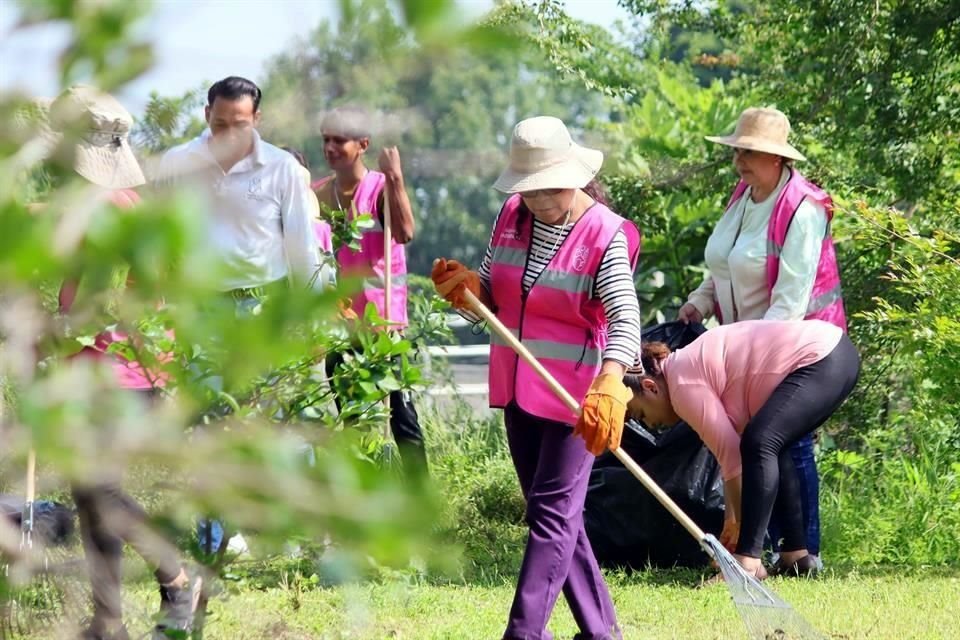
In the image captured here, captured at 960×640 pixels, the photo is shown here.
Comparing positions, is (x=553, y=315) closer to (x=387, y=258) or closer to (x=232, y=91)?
Result: (x=232, y=91)

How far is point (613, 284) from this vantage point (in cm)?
452

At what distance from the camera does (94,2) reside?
46.8 inches

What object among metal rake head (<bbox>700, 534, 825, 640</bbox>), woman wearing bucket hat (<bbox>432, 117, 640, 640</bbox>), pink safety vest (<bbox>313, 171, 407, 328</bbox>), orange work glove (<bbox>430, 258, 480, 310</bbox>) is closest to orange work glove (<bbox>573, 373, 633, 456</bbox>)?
woman wearing bucket hat (<bbox>432, 117, 640, 640</bbox>)

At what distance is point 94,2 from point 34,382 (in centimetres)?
33

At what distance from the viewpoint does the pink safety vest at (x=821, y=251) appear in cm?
620

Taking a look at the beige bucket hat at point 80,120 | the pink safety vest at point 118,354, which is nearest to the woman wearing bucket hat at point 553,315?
the pink safety vest at point 118,354

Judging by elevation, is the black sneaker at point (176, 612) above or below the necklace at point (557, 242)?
below

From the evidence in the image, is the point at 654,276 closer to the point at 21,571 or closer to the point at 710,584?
the point at 710,584

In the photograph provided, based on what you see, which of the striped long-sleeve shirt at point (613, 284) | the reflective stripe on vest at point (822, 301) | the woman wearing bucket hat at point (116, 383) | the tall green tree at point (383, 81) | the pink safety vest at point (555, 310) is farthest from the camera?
the reflective stripe on vest at point (822, 301)

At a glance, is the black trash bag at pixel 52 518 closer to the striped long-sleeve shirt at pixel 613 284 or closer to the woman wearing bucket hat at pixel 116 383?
the woman wearing bucket hat at pixel 116 383

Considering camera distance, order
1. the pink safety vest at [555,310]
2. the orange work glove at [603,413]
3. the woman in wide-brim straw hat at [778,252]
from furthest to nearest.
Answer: the woman in wide-brim straw hat at [778,252], the pink safety vest at [555,310], the orange work glove at [603,413]

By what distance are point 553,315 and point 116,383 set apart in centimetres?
332

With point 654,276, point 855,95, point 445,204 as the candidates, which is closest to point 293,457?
point 855,95

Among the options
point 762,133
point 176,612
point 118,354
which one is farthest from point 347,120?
point 762,133
